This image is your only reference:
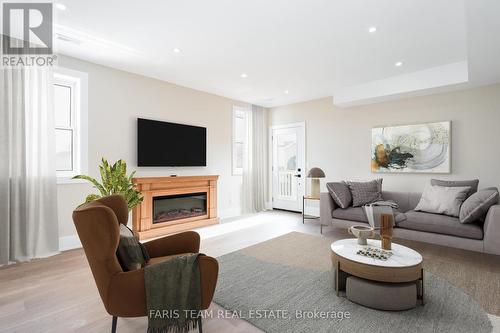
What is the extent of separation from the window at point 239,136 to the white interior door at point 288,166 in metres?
0.91

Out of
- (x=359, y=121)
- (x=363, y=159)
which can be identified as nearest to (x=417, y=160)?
(x=363, y=159)

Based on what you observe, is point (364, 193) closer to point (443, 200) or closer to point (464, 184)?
point (443, 200)

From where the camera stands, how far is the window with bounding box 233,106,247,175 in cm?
623

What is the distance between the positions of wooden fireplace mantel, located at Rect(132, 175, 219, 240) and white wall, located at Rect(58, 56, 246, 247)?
30 cm

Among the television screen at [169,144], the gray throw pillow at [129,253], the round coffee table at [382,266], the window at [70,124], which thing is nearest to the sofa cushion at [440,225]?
the round coffee table at [382,266]

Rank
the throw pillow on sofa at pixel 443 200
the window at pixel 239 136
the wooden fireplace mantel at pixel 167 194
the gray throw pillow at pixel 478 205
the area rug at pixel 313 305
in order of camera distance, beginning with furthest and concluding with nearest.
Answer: the window at pixel 239 136
the wooden fireplace mantel at pixel 167 194
the throw pillow on sofa at pixel 443 200
the gray throw pillow at pixel 478 205
the area rug at pixel 313 305

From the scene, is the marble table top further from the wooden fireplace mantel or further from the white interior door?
the white interior door

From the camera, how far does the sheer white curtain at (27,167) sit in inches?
122

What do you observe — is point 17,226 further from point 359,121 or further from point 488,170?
point 488,170

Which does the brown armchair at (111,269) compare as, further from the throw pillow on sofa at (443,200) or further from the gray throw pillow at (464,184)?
the gray throw pillow at (464,184)

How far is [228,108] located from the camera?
237 inches

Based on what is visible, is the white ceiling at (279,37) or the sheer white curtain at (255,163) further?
the sheer white curtain at (255,163)

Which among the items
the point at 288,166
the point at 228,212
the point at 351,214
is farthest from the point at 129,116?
the point at 351,214

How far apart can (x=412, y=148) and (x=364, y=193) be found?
1.33m
